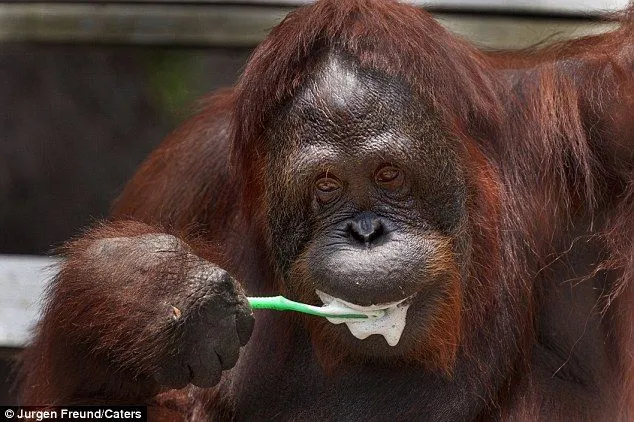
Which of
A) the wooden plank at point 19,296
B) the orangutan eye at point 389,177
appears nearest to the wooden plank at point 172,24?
the wooden plank at point 19,296

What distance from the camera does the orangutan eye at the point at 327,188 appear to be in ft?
8.54

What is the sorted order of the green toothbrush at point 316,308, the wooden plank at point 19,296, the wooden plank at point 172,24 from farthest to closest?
the wooden plank at point 172,24
the wooden plank at point 19,296
the green toothbrush at point 316,308

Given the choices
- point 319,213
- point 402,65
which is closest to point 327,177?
point 319,213

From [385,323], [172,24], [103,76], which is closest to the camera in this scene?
[385,323]

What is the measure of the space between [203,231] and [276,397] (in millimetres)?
577

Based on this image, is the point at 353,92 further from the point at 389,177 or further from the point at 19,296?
the point at 19,296

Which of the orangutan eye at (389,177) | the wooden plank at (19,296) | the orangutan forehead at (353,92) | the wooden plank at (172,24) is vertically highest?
the orangutan forehead at (353,92)

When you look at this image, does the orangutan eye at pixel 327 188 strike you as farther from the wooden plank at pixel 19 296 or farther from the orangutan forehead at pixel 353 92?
the wooden plank at pixel 19 296

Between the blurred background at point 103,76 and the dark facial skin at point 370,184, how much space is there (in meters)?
2.02

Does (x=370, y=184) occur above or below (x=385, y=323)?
above

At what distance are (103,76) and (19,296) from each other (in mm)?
1881

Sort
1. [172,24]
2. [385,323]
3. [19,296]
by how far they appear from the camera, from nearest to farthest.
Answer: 1. [385,323]
2. [19,296]
3. [172,24]

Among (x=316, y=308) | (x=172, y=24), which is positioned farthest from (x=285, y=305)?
(x=172, y=24)

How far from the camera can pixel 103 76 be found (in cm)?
552
